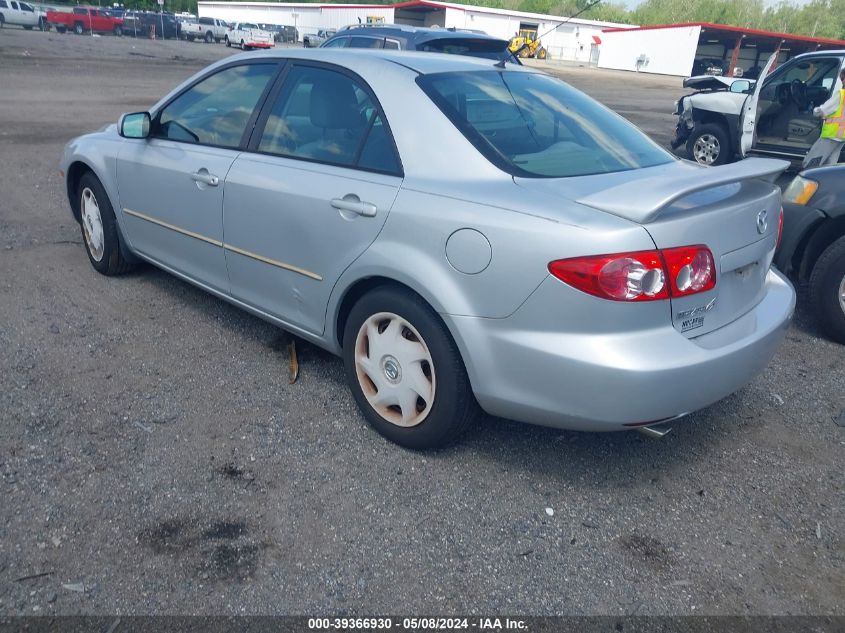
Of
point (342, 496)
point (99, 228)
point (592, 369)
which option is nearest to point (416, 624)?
point (342, 496)

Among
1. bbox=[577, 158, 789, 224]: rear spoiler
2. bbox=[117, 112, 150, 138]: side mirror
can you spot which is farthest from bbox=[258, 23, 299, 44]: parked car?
bbox=[577, 158, 789, 224]: rear spoiler

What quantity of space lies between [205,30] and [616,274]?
56958mm

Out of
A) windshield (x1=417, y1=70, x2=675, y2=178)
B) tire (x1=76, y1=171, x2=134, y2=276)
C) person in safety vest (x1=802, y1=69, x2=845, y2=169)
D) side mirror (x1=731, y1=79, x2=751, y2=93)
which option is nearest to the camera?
windshield (x1=417, y1=70, x2=675, y2=178)

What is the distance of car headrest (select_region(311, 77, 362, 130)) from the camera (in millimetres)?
3488

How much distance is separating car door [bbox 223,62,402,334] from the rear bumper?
28.5 inches

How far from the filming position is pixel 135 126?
4.41 m

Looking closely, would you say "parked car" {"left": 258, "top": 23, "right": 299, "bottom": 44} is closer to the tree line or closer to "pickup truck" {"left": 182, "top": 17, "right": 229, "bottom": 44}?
"pickup truck" {"left": 182, "top": 17, "right": 229, "bottom": 44}

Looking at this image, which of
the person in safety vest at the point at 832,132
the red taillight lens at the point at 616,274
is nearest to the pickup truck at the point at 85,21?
the person in safety vest at the point at 832,132

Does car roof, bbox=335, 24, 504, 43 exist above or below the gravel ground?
above

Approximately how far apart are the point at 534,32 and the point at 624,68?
801 centimetres

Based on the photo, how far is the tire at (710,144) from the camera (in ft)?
36.2

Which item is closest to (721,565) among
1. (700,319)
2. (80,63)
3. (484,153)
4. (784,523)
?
(784,523)

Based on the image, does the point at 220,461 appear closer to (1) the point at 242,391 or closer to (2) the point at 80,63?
(1) the point at 242,391

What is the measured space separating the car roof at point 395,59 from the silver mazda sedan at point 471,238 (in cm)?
2
